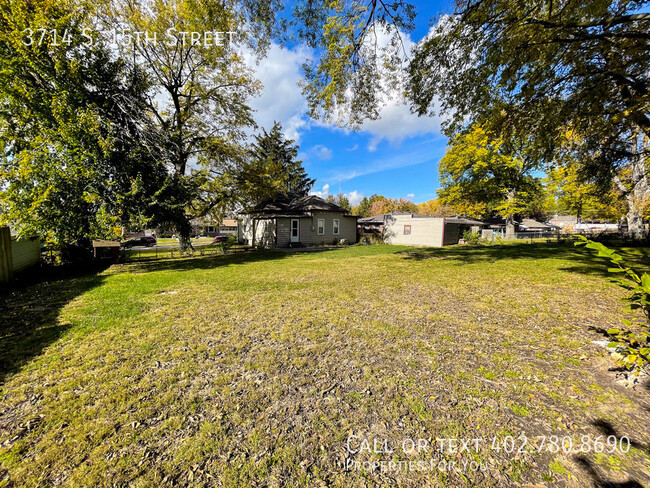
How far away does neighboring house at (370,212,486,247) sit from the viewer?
19.5 metres

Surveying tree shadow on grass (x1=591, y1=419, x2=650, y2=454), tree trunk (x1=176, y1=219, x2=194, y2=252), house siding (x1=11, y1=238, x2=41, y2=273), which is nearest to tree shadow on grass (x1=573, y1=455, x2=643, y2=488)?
tree shadow on grass (x1=591, y1=419, x2=650, y2=454)

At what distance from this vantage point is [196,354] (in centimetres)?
343

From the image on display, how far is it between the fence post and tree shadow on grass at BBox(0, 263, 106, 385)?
0.33 metres

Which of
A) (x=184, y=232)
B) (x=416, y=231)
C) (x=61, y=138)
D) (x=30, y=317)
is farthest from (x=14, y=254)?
(x=416, y=231)

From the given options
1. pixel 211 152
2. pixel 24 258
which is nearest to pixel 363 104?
pixel 211 152

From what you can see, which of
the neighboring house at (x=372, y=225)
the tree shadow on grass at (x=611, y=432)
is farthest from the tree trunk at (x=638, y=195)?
the neighboring house at (x=372, y=225)

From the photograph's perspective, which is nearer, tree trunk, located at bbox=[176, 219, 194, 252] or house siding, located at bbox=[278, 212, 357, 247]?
tree trunk, located at bbox=[176, 219, 194, 252]

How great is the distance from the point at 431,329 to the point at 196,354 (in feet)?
12.4

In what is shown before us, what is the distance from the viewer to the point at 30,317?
15.4 feet

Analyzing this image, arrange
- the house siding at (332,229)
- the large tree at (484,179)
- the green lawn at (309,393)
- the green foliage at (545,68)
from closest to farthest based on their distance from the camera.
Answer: the green lawn at (309,393), the green foliage at (545,68), the house siding at (332,229), the large tree at (484,179)

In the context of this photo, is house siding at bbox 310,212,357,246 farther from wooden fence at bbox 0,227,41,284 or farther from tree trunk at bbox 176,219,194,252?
wooden fence at bbox 0,227,41,284

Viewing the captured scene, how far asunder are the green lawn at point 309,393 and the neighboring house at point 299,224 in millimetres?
13821

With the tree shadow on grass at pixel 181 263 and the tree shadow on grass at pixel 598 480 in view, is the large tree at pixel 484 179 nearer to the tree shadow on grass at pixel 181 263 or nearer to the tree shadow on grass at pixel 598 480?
the tree shadow on grass at pixel 181 263

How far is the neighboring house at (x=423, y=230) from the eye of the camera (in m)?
19.5
